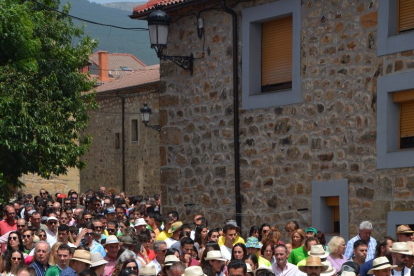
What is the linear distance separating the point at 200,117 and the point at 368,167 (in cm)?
Answer: 398

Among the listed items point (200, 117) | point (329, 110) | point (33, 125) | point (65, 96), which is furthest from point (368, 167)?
point (65, 96)

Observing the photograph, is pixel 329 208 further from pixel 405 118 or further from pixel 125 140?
pixel 125 140

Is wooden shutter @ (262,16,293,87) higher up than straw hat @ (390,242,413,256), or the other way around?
wooden shutter @ (262,16,293,87)

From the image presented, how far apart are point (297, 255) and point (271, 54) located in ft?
16.4

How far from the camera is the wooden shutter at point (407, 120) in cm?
1340

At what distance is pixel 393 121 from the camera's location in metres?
13.5

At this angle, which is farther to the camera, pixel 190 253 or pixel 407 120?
pixel 407 120

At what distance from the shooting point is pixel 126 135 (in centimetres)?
3881

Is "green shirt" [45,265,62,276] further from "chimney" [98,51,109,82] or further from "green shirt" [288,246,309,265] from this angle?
"chimney" [98,51,109,82]

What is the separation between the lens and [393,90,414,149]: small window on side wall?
13.3 meters

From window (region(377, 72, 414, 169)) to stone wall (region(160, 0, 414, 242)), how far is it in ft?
0.39

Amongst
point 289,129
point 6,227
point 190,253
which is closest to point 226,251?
point 190,253

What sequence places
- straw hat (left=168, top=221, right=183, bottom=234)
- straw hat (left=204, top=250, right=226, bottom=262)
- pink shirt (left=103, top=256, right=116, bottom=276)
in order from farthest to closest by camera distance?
straw hat (left=168, top=221, right=183, bottom=234)
pink shirt (left=103, top=256, right=116, bottom=276)
straw hat (left=204, top=250, right=226, bottom=262)

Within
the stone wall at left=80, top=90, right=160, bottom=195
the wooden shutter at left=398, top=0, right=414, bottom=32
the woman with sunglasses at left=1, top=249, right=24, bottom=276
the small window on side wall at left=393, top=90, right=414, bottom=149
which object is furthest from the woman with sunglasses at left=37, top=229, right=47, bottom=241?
the stone wall at left=80, top=90, right=160, bottom=195
